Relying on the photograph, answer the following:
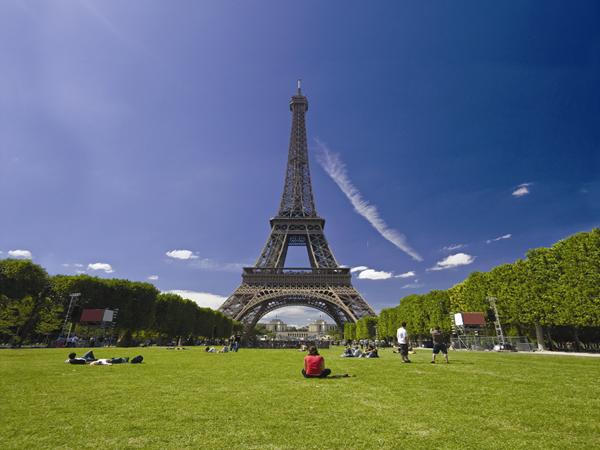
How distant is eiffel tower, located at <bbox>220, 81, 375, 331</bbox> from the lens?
57.8 m

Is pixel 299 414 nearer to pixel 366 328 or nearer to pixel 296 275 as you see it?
pixel 366 328

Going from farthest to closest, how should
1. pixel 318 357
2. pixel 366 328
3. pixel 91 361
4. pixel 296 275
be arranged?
pixel 296 275, pixel 366 328, pixel 91 361, pixel 318 357

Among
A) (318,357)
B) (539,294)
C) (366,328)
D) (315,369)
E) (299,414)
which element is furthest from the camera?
(366,328)

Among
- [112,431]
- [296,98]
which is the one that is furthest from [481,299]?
[296,98]

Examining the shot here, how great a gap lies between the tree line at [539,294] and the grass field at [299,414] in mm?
23115

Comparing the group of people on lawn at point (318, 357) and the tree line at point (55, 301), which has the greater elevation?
the tree line at point (55, 301)

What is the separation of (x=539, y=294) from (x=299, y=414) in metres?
32.8

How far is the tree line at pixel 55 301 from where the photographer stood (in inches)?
1271

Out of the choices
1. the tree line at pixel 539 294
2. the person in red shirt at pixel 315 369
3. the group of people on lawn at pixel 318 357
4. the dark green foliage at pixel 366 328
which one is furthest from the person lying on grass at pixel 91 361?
the dark green foliage at pixel 366 328

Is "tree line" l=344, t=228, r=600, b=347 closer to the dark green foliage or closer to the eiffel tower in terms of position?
the dark green foliage

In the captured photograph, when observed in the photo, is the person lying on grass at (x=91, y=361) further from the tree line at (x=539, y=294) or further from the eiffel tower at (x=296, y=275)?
the eiffel tower at (x=296, y=275)

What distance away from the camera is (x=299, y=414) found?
17.1ft

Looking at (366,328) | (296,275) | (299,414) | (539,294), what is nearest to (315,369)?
(299,414)

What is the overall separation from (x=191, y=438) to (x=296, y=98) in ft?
296
